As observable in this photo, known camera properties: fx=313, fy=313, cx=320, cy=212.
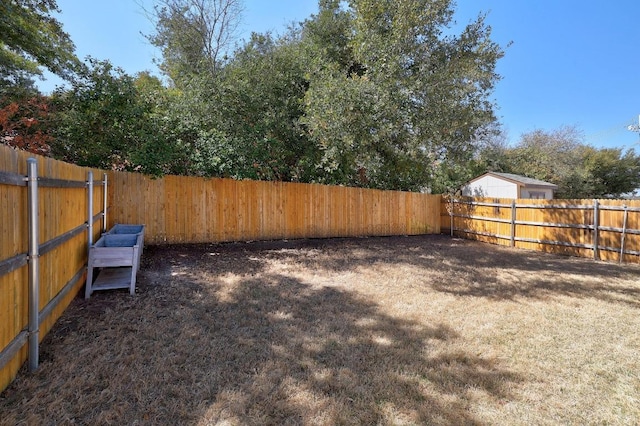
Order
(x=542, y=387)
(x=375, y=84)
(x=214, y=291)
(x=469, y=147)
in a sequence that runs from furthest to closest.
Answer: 1. (x=469, y=147)
2. (x=375, y=84)
3. (x=214, y=291)
4. (x=542, y=387)

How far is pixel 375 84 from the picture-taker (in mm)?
6883

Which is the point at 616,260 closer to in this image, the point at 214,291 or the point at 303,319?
the point at 303,319

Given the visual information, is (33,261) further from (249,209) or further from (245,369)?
(249,209)

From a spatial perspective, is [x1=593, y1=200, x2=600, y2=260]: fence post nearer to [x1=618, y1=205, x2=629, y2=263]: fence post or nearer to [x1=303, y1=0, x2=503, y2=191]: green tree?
[x1=618, y1=205, x2=629, y2=263]: fence post

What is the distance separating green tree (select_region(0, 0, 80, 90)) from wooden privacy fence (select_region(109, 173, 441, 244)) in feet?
10.5

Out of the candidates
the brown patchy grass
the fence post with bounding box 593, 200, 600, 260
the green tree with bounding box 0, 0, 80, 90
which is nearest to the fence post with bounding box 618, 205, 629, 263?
the fence post with bounding box 593, 200, 600, 260

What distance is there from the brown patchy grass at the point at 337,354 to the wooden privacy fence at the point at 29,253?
227 mm

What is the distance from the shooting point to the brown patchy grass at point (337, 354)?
193 centimetres

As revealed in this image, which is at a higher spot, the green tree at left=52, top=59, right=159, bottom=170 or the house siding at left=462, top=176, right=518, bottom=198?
the green tree at left=52, top=59, right=159, bottom=170

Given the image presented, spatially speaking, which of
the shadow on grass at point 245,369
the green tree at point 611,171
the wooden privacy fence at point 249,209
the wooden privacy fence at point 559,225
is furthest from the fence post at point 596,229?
the green tree at point 611,171

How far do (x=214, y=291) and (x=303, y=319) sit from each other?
4.89 feet

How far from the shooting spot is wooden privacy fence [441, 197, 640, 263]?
688cm

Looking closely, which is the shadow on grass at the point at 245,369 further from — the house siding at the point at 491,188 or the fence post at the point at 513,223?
the house siding at the point at 491,188

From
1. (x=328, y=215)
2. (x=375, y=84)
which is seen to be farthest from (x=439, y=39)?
(x=328, y=215)
